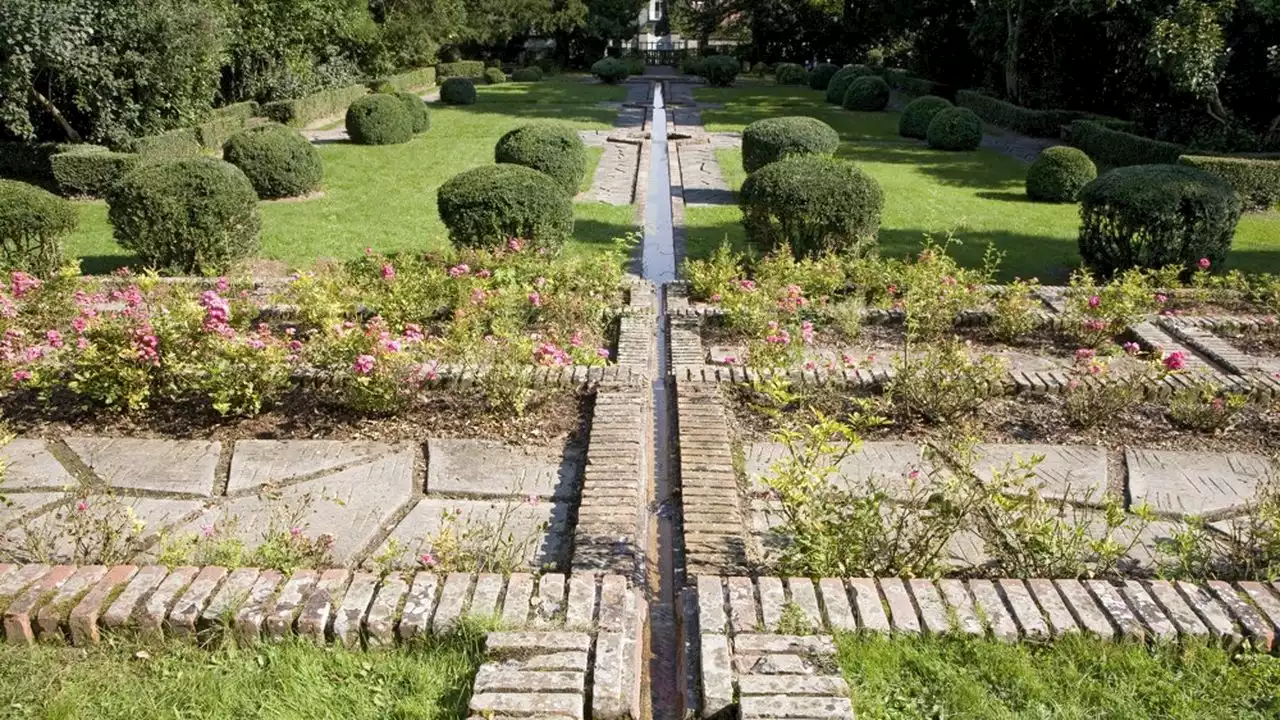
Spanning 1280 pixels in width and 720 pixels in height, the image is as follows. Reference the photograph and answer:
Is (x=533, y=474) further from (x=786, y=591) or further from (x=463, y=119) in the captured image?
(x=463, y=119)

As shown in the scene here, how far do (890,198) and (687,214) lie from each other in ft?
11.5

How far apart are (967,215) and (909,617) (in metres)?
10.7

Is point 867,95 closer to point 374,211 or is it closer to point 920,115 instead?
point 920,115

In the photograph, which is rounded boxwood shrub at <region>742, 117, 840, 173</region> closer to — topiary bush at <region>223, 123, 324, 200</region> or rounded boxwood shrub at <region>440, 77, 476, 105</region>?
topiary bush at <region>223, 123, 324, 200</region>

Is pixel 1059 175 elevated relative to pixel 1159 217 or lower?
lower

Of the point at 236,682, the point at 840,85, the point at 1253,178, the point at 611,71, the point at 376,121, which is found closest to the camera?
the point at 236,682

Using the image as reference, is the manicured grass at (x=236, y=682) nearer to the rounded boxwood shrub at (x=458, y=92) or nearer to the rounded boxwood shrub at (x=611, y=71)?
the rounded boxwood shrub at (x=458, y=92)

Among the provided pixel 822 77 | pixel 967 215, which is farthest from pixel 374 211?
pixel 822 77

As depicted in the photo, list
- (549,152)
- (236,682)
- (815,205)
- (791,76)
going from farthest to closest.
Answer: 1. (791,76)
2. (549,152)
3. (815,205)
4. (236,682)

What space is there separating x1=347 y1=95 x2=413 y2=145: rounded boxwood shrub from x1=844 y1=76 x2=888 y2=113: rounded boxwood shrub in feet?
48.8

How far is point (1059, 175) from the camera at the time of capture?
44.1ft

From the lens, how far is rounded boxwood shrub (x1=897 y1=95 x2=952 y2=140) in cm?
2078

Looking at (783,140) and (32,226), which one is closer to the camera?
(32,226)

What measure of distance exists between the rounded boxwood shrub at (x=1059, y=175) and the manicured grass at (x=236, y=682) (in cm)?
1301
